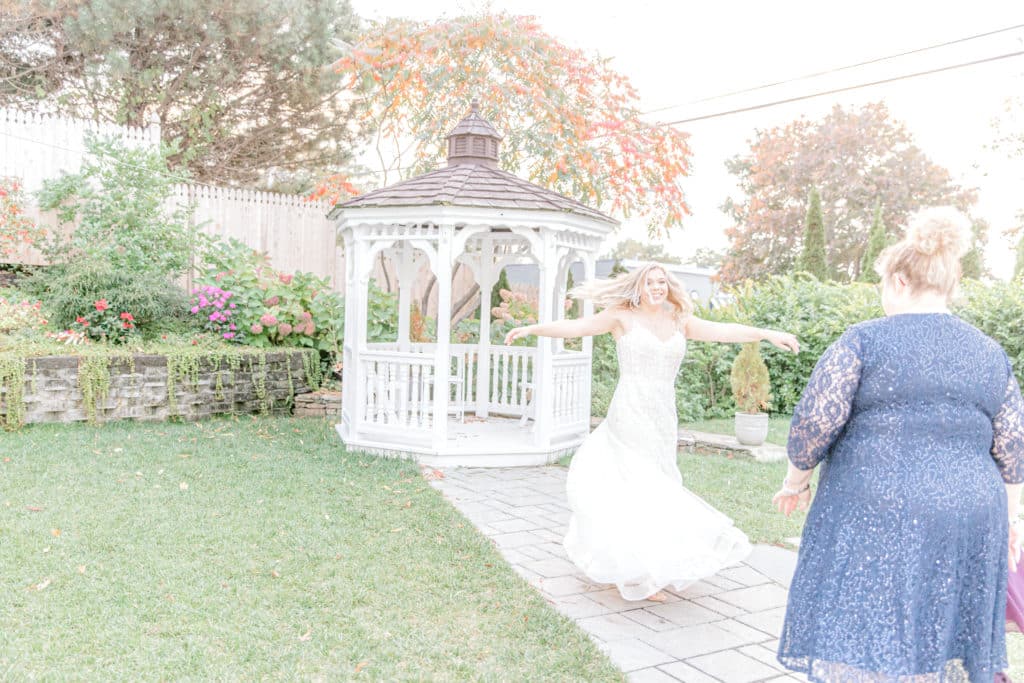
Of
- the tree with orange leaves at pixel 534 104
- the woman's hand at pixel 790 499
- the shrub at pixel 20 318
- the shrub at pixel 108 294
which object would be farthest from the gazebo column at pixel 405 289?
the woman's hand at pixel 790 499

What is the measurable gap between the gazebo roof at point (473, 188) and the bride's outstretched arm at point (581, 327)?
2878mm

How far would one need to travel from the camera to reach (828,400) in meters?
2.50

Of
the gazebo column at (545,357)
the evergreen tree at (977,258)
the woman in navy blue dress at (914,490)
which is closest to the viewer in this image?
the woman in navy blue dress at (914,490)

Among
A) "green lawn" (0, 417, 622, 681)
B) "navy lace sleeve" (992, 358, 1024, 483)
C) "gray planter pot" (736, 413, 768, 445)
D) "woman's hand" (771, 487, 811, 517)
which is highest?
"navy lace sleeve" (992, 358, 1024, 483)

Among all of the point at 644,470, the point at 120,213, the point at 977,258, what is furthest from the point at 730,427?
the point at 977,258

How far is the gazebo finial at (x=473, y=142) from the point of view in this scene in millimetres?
8789

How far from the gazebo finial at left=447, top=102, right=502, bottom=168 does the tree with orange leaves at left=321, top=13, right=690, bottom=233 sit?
301cm

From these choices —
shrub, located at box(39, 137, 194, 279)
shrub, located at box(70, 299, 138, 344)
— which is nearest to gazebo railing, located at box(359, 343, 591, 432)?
shrub, located at box(70, 299, 138, 344)

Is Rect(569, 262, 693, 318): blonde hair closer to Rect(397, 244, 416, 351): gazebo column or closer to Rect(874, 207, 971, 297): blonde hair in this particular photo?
Rect(874, 207, 971, 297): blonde hair

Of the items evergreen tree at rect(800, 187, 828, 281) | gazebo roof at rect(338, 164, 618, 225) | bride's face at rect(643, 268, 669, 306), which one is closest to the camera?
bride's face at rect(643, 268, 669, 306)

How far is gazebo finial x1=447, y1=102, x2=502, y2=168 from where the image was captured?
8789 millimetres

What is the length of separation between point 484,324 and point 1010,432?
785 centimetres

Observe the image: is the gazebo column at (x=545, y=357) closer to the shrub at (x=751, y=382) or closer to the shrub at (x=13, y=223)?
the shrub at (x=751, y=382)

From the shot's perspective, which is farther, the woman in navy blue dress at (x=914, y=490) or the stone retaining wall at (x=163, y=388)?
the stone retaining wall at (x=163, y=388)
